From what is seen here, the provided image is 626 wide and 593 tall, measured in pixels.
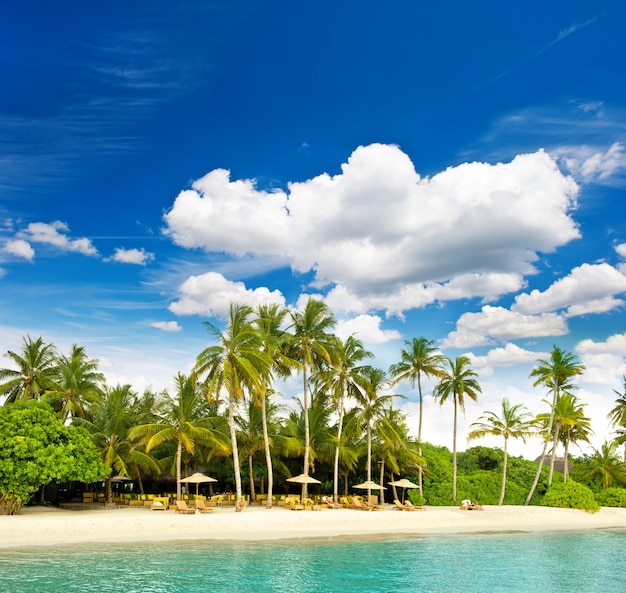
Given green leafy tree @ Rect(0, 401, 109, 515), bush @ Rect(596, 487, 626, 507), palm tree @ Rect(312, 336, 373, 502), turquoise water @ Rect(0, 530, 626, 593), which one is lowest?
bush @ Rect(596, 487, 626, 507)

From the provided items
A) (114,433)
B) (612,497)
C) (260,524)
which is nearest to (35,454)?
(114,433)

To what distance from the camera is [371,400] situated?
35188mm

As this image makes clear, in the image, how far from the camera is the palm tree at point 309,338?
33.2 meters

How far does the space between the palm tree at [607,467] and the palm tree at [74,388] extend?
34.2 m

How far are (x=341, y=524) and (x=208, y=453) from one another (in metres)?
10.1

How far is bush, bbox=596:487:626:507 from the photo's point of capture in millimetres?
39594

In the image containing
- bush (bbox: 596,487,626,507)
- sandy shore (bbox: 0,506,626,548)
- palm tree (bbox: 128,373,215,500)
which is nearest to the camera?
sandy shore (bbox: 0,506,626,548)

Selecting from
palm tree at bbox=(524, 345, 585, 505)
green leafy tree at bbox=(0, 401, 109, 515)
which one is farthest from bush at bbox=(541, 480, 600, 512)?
green leafy tree at bbox=(0, 401, 109, 515)

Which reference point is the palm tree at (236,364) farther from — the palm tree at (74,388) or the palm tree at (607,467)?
the palm tree at (607,467)

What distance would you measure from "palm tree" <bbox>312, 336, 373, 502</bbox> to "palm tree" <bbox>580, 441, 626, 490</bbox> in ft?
64.5

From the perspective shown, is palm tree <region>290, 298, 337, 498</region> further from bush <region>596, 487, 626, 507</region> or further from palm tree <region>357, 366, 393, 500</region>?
bush <region>596, 487, 626, 507</region>

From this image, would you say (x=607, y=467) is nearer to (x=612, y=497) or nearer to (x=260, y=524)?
(x=612, y=497)

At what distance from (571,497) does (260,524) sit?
75.0 feet

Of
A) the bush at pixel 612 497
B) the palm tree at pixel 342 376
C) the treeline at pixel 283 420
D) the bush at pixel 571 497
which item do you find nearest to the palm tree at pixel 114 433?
the treeline at pixel 283 420
